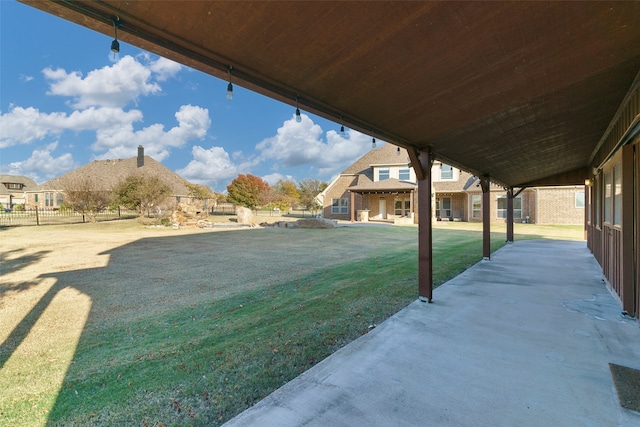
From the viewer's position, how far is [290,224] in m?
20.9

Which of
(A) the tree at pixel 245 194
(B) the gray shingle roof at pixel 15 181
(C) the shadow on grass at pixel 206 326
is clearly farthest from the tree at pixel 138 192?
(B) the gray shingle roof at pixel 15 181

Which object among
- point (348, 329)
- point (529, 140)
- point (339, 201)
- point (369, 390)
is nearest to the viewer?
point (369, 390)

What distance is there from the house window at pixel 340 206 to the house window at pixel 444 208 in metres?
8.38

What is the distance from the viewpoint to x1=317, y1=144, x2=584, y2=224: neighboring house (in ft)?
74.6

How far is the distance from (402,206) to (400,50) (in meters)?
26.4

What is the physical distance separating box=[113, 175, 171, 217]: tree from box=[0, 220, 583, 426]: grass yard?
13760mm

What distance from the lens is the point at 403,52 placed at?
2.52 meters

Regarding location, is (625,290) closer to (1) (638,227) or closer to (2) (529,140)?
(1) (638,227)

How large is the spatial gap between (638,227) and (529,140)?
2.61 m

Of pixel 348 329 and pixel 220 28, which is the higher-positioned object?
pixel 220 28

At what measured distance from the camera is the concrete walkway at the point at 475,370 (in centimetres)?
229

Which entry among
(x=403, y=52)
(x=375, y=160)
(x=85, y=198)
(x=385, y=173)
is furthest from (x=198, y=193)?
(x=403, y=52)

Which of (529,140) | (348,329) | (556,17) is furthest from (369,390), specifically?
(529,140)

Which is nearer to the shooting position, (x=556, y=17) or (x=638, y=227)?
(x=556, y=17)
